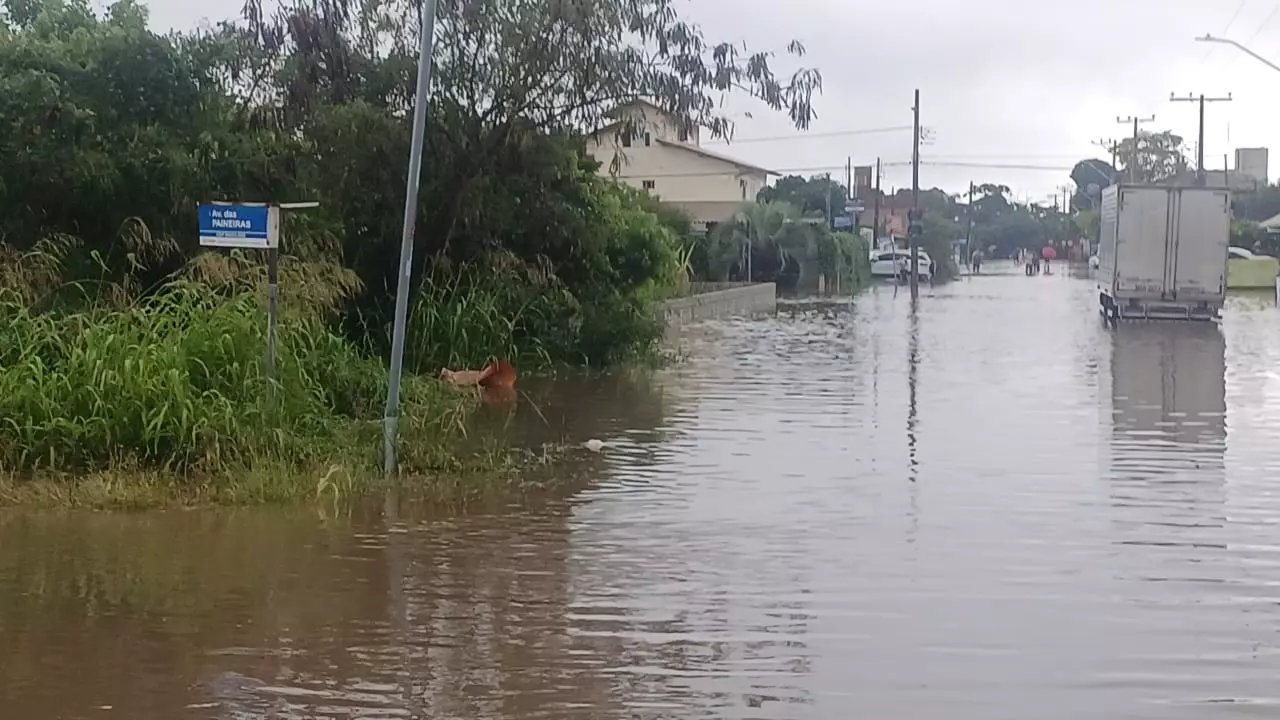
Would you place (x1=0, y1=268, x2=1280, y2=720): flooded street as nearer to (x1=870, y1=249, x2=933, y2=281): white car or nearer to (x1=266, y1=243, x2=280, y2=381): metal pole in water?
(x1=266, y1=243, x2=280, y2=381): metal pole in water

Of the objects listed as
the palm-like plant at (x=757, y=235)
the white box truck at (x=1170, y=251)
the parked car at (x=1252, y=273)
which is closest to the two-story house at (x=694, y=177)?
the palm-like plant at (x=757, y=235)

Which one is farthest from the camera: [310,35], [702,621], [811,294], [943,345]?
[811,294]

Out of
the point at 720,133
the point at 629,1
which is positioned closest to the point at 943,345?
the point at 720,133

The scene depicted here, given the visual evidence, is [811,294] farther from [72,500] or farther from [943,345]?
[72,500]

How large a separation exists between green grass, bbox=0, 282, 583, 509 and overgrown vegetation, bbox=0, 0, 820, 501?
27 mm

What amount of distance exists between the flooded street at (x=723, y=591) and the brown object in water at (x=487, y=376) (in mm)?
1813

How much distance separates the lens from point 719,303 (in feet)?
128

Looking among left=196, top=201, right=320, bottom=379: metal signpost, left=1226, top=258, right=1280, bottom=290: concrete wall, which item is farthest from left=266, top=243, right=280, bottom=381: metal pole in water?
left=1226, top=258, right=1280, bottom=290: concrete wall

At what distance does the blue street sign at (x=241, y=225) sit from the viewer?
1153 centimetres

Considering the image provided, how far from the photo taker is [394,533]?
388 inches

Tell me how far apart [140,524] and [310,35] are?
420 inches

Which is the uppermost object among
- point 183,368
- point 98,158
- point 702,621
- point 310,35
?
point 310,35

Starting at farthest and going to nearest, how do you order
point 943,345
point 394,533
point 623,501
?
point 943,345 → point 623,501 → point 394,533

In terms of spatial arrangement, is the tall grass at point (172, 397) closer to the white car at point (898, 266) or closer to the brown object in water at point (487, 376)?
the brown object in water at point (487, 376)
